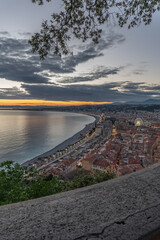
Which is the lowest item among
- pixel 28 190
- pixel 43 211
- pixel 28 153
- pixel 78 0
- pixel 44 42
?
pixel 28 153

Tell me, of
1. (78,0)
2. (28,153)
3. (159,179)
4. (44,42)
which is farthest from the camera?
(28,153)

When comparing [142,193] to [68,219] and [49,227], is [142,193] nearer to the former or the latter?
[68,219]

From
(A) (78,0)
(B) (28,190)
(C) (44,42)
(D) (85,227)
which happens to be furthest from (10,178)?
(A) (78,0)

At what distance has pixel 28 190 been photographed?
4.32m

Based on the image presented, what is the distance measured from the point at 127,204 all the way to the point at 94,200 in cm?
25

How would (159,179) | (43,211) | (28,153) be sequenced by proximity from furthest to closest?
(28,153) < (159,179) < (43,211)

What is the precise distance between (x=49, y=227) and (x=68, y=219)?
127 millimetres

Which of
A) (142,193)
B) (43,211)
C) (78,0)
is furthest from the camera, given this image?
(78,0)

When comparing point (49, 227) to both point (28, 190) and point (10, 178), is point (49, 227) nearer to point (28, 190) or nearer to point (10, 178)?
point (28, 190)

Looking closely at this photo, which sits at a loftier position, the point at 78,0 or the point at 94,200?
the point at 78,0

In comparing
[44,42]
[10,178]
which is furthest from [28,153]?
[44,42]

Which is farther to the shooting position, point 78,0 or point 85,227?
point 78,0

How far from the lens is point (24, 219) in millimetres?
938

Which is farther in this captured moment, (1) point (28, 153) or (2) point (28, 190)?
(1) point (28, 153)
